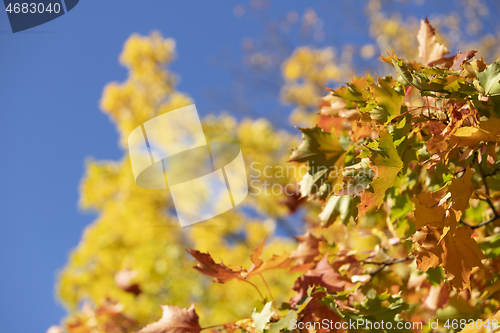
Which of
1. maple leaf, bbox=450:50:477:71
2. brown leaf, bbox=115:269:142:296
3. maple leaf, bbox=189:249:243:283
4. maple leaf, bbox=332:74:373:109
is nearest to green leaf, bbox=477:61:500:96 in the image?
maple leaf, bbox=450:50:477:71

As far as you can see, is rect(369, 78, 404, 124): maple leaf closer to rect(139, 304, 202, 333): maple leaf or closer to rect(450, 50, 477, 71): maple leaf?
rect(450, 50, 477, 71): maple leaf

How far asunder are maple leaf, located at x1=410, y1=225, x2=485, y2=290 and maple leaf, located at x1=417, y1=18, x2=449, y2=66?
18.0 inches

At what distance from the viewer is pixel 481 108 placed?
1.84 ft

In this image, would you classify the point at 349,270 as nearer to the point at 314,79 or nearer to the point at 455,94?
the point at 455,94

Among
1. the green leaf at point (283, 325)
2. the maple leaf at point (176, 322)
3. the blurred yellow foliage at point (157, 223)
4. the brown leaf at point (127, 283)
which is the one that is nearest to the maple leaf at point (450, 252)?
the green leaf at point (283, 325)

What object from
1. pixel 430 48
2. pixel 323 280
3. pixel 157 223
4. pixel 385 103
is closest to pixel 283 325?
pixel 323 280

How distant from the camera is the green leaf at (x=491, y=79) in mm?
505

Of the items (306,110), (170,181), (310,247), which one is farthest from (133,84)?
(310,247)

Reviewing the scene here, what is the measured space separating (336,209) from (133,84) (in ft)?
19.8

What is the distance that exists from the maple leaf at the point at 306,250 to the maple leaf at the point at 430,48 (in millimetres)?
544

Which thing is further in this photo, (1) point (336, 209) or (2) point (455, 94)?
(1) point (336, 209)

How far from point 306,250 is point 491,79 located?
588 mm

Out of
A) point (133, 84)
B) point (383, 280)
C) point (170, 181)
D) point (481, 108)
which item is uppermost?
point (133, 84)

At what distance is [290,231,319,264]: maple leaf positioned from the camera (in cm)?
90
